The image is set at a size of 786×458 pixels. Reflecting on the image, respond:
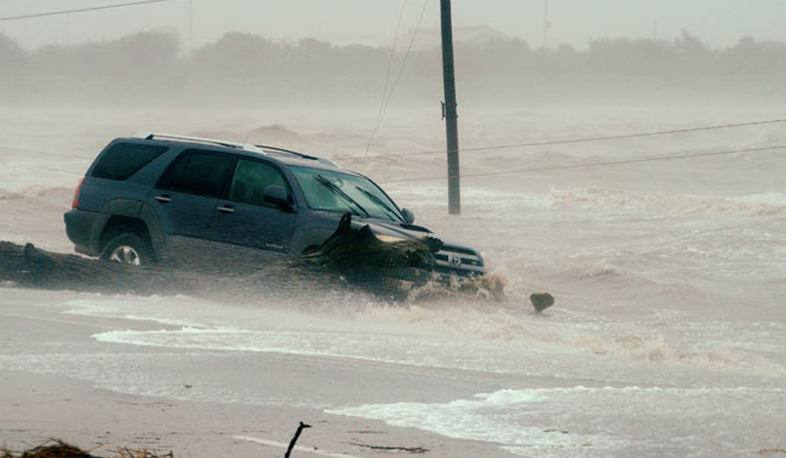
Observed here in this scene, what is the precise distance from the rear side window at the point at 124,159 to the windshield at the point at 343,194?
1932 millimetres

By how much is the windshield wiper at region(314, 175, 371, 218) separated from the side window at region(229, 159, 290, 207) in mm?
511

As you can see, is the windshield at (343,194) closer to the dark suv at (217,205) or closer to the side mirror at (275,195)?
the dark suv at (217,205)

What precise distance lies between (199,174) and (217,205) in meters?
0.55

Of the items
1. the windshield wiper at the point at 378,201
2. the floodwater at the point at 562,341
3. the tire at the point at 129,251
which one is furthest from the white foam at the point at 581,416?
the tire at the point at 129,251

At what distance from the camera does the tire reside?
12274mm

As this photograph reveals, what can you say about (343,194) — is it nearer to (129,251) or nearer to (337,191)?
(337,191)

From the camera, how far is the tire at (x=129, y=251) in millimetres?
12274

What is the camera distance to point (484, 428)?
19.5ft

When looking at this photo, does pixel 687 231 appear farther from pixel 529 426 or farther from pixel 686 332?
pixel 529 426

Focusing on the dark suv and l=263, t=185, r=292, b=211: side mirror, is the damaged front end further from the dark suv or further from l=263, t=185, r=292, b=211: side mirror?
l=263, t=185, r=292, b=211: side mirror

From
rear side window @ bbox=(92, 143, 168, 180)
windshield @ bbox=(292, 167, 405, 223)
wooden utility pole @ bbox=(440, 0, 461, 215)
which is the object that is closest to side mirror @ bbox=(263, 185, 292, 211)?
windshield @ bbox=(292, 167, 405, 223)

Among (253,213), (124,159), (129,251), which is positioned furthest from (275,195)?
(124,159)

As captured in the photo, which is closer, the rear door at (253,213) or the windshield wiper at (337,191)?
the rear door at (253,213)

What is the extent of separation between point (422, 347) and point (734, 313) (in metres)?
8.82
